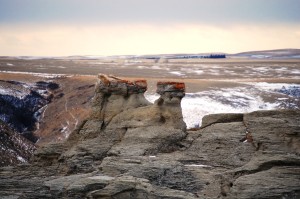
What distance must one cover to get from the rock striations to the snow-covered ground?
2683cm

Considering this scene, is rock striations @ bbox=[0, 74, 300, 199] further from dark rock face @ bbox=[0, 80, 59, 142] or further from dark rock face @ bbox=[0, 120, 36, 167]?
dark rock face @ bbox=[0, 80, 59, 142]

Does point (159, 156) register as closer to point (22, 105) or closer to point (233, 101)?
point (233, 101)

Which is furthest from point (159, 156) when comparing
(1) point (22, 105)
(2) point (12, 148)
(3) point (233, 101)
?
(1) point (22, 105)

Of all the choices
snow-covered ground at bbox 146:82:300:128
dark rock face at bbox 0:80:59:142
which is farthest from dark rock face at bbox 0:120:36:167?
snow-covered ground at bbox 146:82:300:128

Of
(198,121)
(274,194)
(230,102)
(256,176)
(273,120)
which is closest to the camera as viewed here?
(274,194)

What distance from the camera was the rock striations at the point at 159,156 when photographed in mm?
15789

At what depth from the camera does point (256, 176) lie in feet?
50.5

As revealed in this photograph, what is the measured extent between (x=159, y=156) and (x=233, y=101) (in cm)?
4548

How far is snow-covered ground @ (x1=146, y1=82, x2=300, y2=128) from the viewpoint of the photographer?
183 ft

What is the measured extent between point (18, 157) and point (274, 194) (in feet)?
95.8

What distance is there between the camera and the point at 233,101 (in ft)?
207

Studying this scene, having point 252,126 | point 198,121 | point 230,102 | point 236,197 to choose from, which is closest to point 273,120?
point 252,126

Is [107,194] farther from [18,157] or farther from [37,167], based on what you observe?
[18,157]

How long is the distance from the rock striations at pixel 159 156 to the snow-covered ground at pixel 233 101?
26.8 meters
